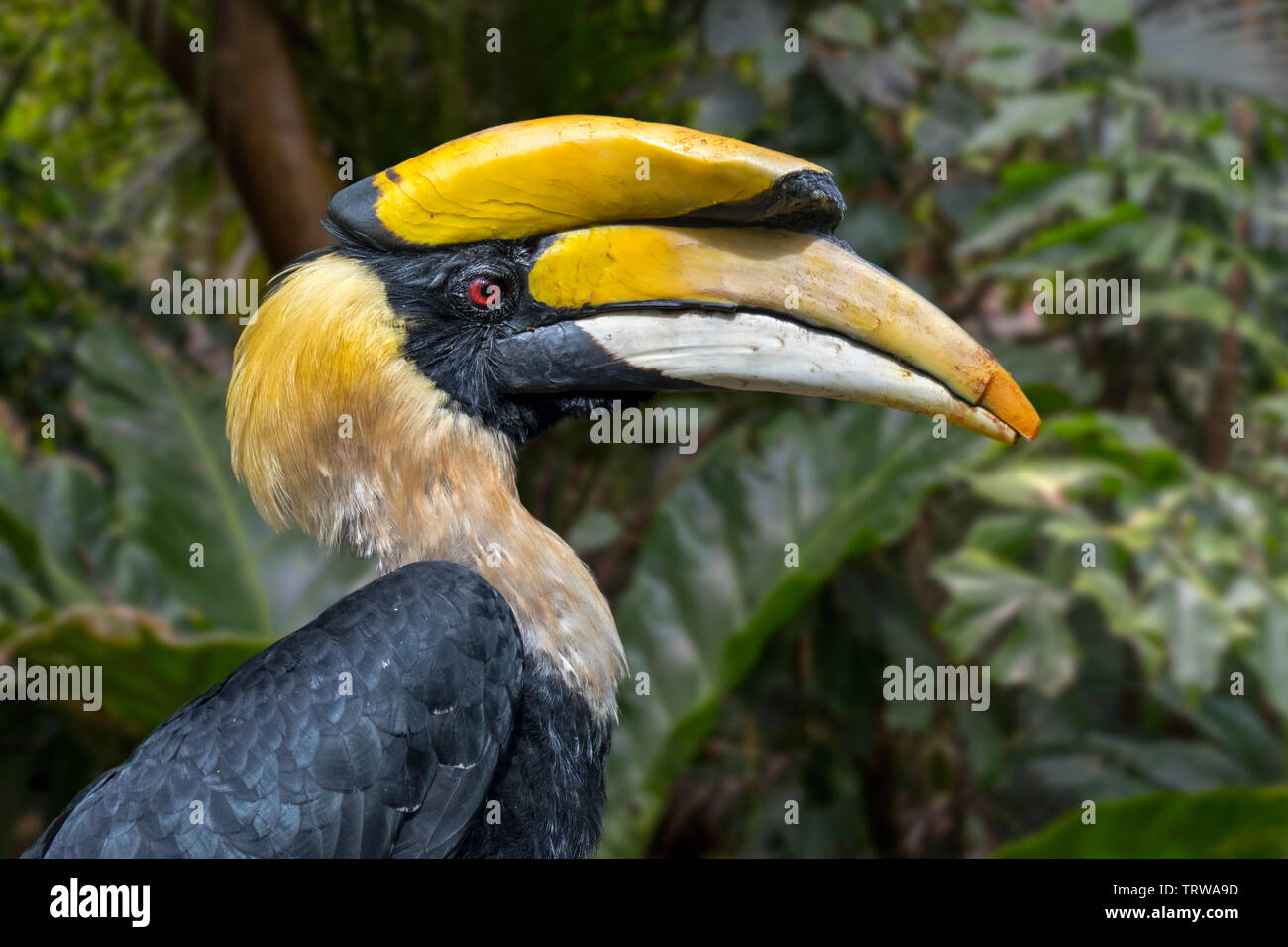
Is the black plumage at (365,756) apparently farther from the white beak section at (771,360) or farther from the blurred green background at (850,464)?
the blurred green background at (850,464)

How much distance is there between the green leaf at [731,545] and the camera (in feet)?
7.71

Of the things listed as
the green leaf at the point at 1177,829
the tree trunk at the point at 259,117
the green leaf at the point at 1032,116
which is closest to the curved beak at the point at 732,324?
the green leaf at the point at 1177,829

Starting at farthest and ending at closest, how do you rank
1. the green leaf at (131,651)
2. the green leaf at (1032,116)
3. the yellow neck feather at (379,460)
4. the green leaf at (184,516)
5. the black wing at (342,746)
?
the green leaf at (184,516), the green leaf at (1032,116), the green leaf at (131,651), the yellow neck feather at (379,460), the black wing at (342,746)

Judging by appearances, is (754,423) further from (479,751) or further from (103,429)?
(479,751)

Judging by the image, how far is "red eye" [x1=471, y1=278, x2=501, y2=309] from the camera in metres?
1.14

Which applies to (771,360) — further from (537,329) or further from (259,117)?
(259,117)

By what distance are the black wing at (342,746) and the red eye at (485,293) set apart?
10.7 inches

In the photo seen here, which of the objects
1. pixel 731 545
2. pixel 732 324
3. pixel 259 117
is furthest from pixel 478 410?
pixel 259 117

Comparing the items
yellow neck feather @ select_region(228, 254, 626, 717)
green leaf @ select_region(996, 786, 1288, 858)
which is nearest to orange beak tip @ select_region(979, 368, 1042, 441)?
yellow neck feather @ select_region(228, 254, 626, 717)

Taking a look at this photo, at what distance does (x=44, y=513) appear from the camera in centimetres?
257

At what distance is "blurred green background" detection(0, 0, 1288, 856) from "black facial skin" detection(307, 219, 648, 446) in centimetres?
92
